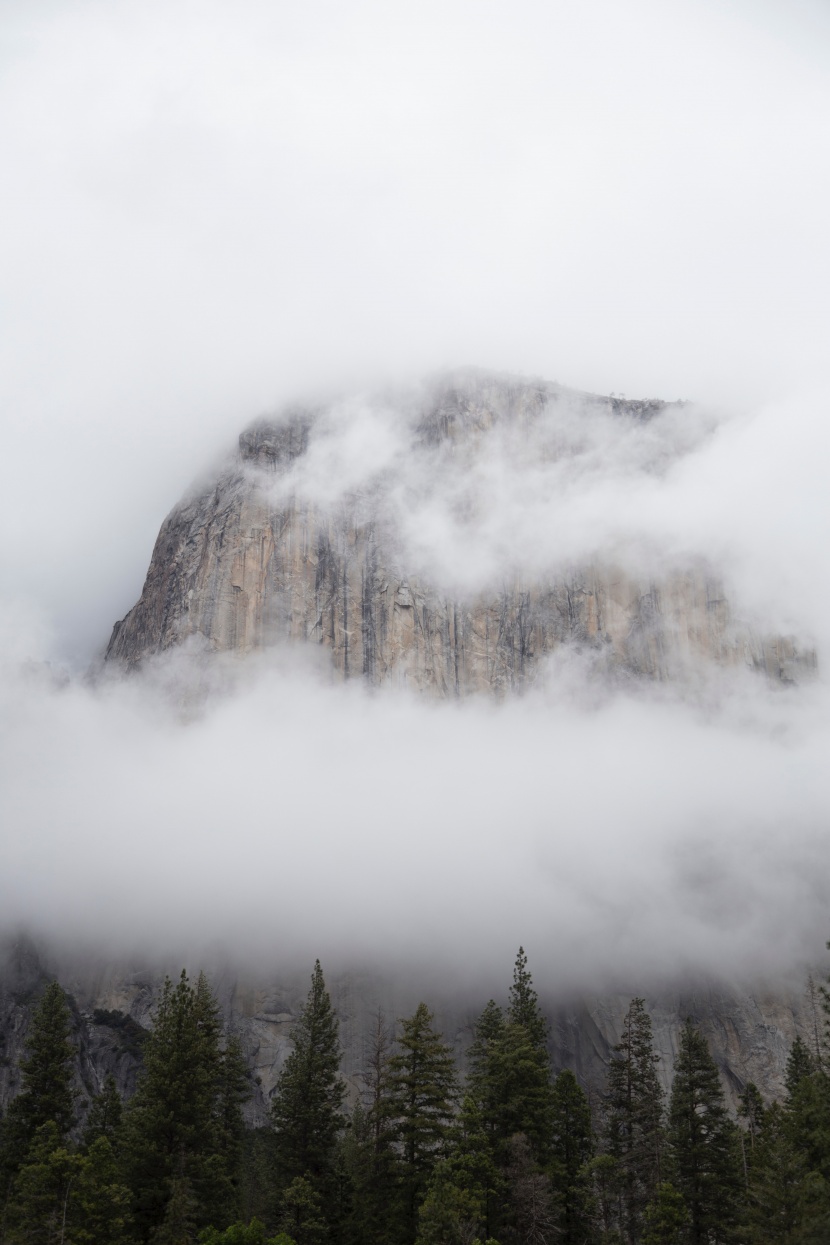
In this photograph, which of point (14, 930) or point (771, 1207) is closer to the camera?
point (771, 1207)

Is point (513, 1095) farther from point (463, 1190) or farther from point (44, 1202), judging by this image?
point (44, 1202)

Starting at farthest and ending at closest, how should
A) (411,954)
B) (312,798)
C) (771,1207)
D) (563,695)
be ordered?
1. (312,798)
2. (563,695)
3. (411,954)
4. (771,1207)

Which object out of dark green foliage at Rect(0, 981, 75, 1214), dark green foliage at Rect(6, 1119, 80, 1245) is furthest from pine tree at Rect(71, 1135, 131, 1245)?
dark green foliage at Rect(0, 981, 75, 1214)

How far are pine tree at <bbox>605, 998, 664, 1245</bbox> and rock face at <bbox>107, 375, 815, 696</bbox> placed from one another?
252ft

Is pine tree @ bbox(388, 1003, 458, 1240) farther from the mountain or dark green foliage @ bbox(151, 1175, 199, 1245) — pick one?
the mountain

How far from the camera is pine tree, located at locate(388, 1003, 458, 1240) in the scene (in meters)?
44.8

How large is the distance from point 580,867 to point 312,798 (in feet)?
127

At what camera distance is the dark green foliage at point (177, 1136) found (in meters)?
43.8

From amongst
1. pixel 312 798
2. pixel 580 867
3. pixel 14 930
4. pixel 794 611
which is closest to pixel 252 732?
pixel 312 798

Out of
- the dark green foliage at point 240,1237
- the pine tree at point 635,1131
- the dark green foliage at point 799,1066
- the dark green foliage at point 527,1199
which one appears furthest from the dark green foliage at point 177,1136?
the dark green foliage at point 799,1066

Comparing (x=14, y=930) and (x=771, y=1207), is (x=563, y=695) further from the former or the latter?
(x=771, y=1207)

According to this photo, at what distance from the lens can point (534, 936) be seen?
121688 mm

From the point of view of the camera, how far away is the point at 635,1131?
2185 inches

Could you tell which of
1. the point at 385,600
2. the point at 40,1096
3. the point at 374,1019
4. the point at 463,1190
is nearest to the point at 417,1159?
the point at 463,1190
